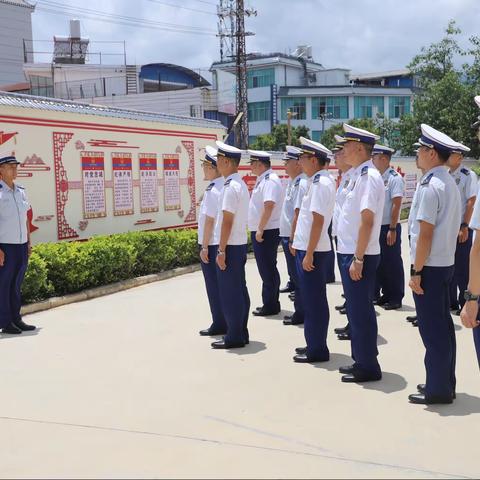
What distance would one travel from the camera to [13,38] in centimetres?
4712

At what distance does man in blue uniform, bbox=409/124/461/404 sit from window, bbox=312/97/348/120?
51603 millimetres

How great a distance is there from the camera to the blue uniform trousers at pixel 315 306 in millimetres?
4965

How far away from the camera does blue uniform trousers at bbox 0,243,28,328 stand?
238 inches

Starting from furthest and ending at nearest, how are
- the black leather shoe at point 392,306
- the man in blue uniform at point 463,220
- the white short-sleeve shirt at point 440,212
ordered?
the black leather shoe at point 392,306 → the man in blue uniform at point 463,220 → the white short-sleeve shirt at point 440,212

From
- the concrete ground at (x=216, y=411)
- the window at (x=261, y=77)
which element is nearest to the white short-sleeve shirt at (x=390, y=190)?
the concrete ground at (x=216, y=411)

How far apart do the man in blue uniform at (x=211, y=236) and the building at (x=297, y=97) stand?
Answer: 4602cm

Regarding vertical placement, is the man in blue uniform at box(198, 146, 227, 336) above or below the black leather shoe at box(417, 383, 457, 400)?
above

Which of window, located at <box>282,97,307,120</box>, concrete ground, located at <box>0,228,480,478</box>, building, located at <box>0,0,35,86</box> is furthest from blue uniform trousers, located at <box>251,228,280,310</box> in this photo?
window, located at <box>282,97,307,120</box>

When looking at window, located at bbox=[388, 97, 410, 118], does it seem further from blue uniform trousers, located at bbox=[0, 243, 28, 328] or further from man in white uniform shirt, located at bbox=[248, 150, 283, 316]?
blue uniform trousers, located at bbox=[0, 243, 28, 328]

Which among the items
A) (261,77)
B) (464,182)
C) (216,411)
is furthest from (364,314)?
(261,77)

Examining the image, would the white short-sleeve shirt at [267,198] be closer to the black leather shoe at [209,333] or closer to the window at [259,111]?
the black leather shoe at [209,333]

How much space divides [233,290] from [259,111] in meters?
52.8

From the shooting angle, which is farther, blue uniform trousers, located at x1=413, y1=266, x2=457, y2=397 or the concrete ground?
blue uniform trousers, located at x1=413, y1=266, x2=457, y2=397

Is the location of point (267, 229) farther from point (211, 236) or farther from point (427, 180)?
point (427, 180)
